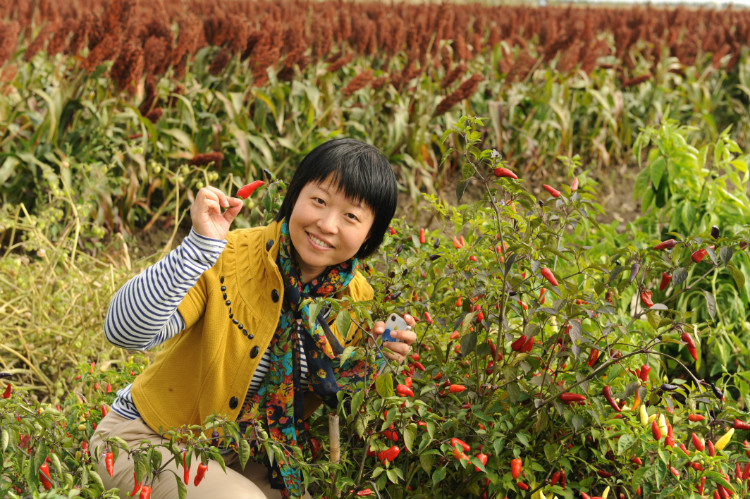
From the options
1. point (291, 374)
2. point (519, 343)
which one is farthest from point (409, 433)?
point (291, 374)

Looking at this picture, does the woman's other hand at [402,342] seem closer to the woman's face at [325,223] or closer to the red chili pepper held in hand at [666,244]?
the woman's face at [325,223]

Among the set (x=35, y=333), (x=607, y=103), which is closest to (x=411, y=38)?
(x=607, y=103)

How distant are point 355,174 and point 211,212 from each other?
1.30 ft

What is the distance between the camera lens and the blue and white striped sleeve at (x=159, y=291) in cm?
176

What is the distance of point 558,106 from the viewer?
19.4 ft

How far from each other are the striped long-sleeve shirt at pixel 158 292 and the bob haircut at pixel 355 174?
1.18ft

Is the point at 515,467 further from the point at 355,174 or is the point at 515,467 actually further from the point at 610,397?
the point at 355,174

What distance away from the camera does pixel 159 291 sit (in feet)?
5.78

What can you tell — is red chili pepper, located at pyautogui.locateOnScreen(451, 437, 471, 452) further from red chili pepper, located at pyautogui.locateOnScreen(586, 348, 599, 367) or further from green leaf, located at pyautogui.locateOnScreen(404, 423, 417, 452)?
red chili pepper, located at pyautogui.locateOnScreen(586, 348, 599, 367)

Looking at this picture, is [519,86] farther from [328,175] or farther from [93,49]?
[328,175]

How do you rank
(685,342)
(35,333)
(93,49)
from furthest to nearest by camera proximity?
(93,49) < (35,333) < (685,342)

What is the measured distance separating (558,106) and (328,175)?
4.28 metres

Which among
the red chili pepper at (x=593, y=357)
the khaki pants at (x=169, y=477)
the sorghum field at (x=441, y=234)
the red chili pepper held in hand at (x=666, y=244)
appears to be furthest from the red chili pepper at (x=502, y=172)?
the khaki pants at (x=169, y=477)

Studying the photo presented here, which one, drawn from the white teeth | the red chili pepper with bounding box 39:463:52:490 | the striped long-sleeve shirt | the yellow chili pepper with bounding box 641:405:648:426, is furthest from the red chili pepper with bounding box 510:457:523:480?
the red chili pepper with bounding box 39:463:52:490
